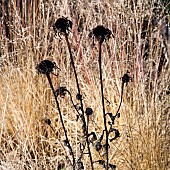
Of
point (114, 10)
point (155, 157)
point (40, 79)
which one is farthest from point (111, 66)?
point (155, 157)

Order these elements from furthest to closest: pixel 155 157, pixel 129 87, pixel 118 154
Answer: pixel 129 87 → pixel 118 154 → pixel 155 157

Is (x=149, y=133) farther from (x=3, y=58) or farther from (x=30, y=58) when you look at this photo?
(x=3, y=58)

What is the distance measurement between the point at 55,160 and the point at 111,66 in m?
0.70

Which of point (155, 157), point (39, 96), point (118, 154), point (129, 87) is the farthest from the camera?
point (39, 96)

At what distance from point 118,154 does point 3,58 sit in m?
1.27

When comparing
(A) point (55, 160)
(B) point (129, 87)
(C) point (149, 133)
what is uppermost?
(B) point (129, 87)

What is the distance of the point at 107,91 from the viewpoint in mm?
2943

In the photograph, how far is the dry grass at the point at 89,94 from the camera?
2.46 metres

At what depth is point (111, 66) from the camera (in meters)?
2.92

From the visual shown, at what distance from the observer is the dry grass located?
2.46 meters

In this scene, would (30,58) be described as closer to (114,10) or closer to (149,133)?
(114,10)

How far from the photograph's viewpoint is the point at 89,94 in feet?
9.60

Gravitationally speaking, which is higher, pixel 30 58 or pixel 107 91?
pixel 30 58

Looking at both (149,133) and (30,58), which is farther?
(30,58)
